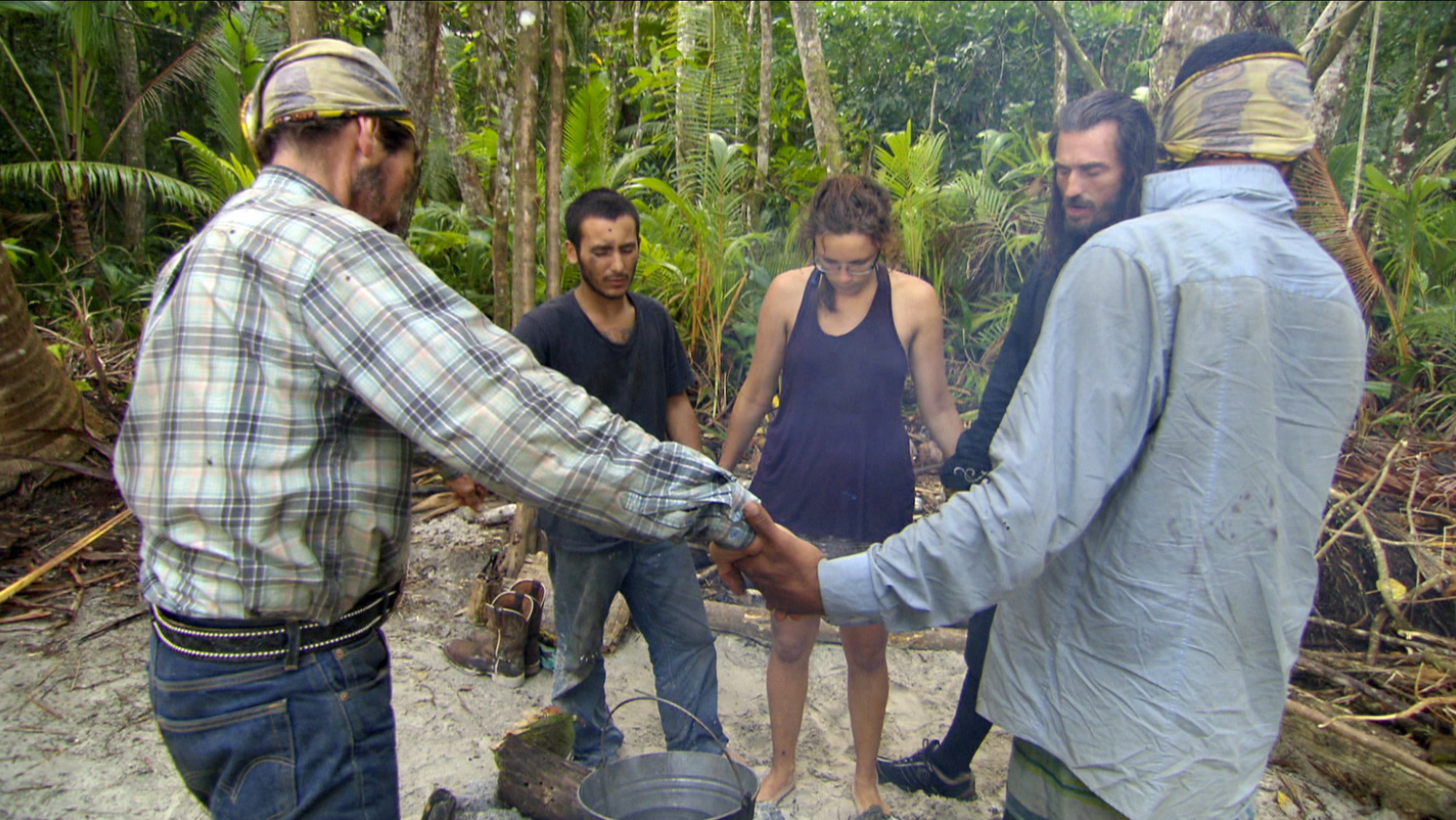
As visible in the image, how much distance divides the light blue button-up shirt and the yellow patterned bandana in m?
0.05

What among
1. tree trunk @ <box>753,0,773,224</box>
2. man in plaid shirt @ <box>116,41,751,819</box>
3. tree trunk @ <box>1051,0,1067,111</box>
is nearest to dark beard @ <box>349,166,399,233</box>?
A: man in plaid shirt @ <box>116,41,751,819</box>

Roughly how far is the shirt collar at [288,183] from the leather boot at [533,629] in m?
2.81

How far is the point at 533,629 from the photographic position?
164 inches

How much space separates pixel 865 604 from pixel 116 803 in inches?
120

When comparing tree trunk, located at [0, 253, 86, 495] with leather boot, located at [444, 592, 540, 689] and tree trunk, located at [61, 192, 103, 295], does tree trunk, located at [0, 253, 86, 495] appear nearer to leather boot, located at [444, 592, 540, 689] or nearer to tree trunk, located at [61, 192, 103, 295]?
leather boot, located at [444, 592, 540, 689]

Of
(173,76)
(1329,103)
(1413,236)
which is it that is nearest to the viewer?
(1413,236)

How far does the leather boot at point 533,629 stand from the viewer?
414cm

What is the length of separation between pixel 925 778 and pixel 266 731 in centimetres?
243

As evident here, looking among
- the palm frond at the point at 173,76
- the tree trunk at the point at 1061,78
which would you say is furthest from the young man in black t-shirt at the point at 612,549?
the palm frond at the point at 173,76

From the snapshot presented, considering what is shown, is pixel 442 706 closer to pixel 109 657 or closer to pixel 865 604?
pixel 109 657

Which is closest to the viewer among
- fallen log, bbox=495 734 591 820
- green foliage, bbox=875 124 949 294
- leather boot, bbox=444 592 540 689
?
fallen log, bbox=495 734 591 820

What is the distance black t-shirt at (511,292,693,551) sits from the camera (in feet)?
10.3

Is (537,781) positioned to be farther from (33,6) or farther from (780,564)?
(33,6)

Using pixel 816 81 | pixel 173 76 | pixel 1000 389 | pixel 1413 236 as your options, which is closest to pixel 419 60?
pixel 816 81
